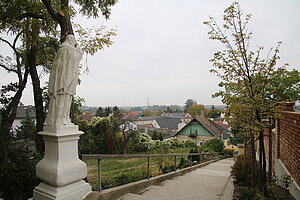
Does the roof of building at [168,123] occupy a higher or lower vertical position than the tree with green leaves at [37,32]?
lower

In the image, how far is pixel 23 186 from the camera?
3754 millimetres

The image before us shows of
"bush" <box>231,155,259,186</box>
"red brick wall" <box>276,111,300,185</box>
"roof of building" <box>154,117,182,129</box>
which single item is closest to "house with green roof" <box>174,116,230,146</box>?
"roof of building" <box>154,117,182,129</box>

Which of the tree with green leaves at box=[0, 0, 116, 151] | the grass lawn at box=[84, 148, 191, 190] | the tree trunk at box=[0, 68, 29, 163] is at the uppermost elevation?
the tree with green leaves at box=[0, 0, 116, 151]

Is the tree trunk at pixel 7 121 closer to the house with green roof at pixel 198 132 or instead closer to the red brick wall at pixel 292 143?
the red brick wall at pixel 292 143

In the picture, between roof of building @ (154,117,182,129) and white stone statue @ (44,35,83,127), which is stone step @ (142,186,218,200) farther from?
roof of building @ (154,117,182,129)

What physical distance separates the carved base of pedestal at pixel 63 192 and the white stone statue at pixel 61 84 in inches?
27.8

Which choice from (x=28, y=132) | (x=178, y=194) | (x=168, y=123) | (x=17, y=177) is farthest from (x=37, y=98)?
(x=168, y=123)

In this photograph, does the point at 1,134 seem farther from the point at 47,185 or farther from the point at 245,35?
the point at 245,35

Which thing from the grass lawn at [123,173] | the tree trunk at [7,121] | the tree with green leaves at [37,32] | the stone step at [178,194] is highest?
the tree with green leaves at [37,32]

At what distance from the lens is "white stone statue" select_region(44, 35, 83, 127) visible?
2.15 meters

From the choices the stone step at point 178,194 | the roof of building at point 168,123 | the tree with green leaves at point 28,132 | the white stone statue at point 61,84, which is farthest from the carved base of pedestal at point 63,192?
the roof of building at point 168,123

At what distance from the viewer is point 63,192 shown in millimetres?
1989

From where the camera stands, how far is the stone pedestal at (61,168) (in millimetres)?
1975

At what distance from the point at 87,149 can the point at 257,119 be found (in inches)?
578
